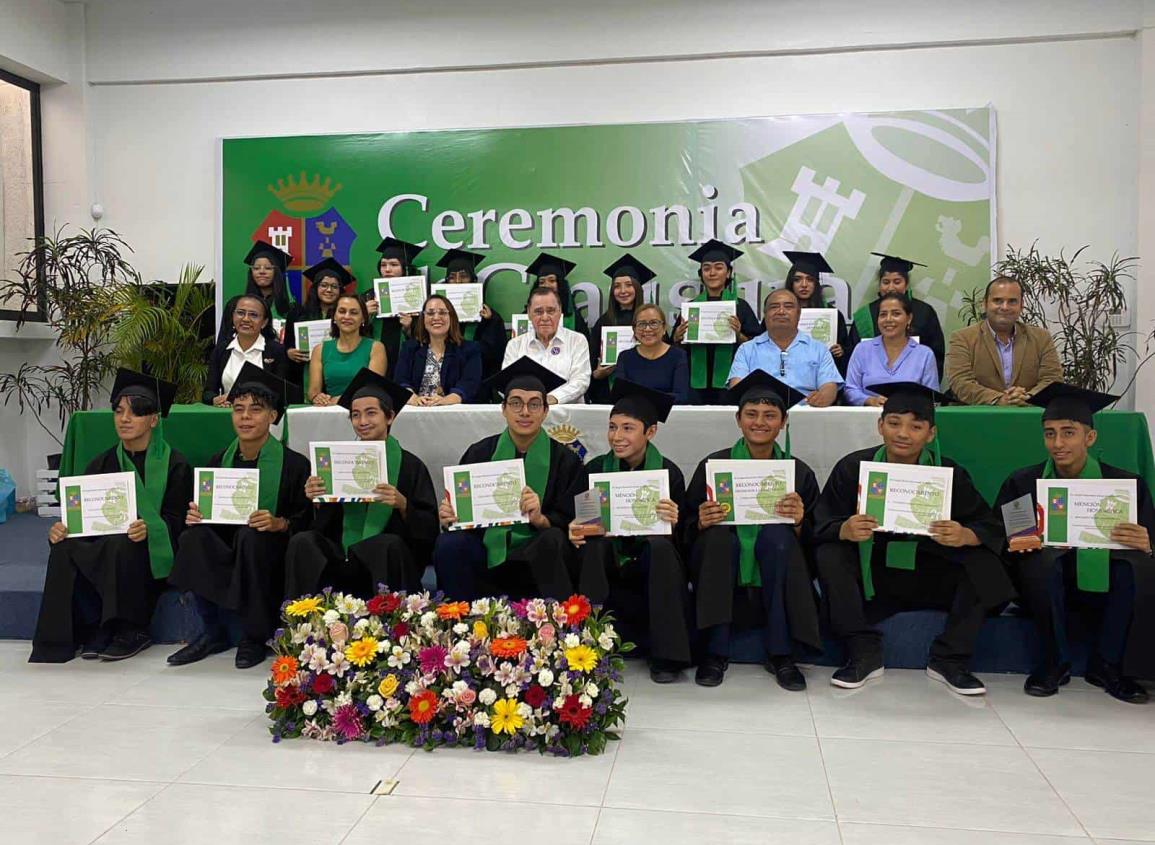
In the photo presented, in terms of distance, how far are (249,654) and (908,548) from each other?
2750mm

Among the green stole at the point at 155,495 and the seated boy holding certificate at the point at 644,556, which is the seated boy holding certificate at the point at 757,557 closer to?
the seated boy holding certificate at the point at 644,556

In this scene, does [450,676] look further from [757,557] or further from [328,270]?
[328,270]

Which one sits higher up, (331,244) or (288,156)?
(288,156)

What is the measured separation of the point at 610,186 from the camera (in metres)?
7.08

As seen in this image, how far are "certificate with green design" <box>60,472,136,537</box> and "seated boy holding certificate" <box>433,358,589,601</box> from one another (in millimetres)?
1374

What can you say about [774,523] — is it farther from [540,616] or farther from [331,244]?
[331,244]

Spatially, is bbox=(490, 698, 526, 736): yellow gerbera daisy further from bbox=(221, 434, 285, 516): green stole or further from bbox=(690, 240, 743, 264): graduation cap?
bbox=(690, 240, 743, 264): graduation cap

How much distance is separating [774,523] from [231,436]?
280 centimetres

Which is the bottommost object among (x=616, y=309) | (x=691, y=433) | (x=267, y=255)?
(x=691, y=433)

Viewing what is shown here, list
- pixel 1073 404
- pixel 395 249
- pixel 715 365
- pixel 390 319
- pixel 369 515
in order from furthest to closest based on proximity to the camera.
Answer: pixel 395 249 < pixel 390 319 < pixel 715 365 < pixel 369 515 < pixel 1073 404

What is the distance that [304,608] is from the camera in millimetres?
3449

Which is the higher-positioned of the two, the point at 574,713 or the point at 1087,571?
the point at 1087,571

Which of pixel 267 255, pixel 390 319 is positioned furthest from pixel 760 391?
pixel 267 255

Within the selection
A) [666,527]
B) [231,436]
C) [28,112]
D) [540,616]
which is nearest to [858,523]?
[666,527]
